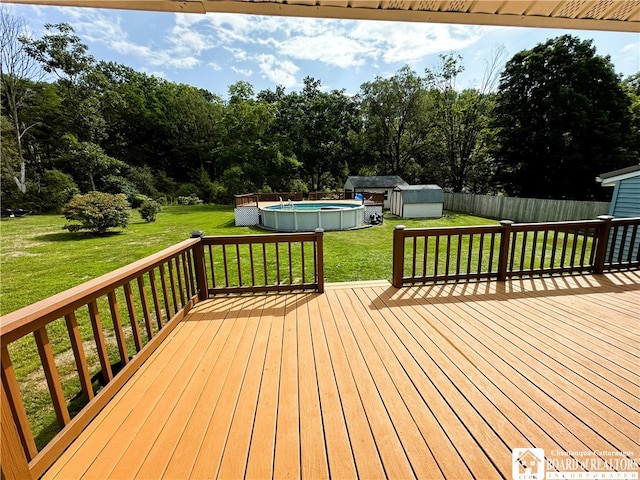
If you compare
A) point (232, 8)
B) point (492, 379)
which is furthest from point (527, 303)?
point (232, 8)

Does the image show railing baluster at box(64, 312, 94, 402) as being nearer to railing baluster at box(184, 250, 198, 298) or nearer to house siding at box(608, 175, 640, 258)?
railing baluster at box(184, 250, 198, 298)

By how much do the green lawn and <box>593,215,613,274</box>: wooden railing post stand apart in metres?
3.14

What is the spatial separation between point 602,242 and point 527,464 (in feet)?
13.5

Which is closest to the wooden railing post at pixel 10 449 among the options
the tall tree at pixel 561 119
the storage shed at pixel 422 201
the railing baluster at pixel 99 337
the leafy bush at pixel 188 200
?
the railing baluster at pixel 99 337

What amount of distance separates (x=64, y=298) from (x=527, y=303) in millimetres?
4222

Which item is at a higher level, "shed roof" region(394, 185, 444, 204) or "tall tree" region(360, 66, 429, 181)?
"tall tree" region(360, 66, 429, 181)

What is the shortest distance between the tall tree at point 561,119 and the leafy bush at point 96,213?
21817 mm

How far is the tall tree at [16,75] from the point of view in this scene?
15773 mm

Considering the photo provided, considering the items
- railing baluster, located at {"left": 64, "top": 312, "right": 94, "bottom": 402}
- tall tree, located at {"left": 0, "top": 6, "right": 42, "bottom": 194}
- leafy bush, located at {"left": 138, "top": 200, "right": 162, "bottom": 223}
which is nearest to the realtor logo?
railing baluster, located at {"left": 64, "top": 312, "right": 94, "bottom": 402}

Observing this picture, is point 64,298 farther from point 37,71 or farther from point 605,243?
point 37,71

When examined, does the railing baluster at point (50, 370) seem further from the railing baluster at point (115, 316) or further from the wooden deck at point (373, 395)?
the railing baluster at point (115, 316)

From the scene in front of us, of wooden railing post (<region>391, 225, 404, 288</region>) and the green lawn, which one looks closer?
wooden railing post (<region>391, 225, 404, 288</region>)

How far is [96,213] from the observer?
1004 centimetres

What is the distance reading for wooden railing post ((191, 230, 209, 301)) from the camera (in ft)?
11.0
